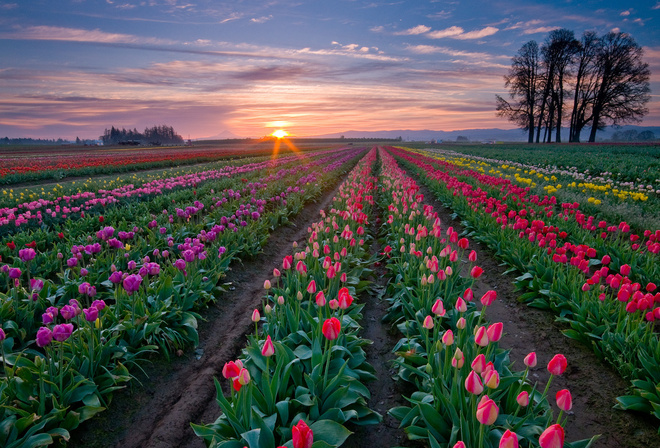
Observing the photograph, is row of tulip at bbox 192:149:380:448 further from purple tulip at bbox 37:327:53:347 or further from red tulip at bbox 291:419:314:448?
purple tulip at bbox 37:327:53:347

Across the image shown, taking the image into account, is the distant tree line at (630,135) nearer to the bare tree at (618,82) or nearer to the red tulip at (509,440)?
the bare tree at (618,82)

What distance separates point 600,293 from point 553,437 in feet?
11.4

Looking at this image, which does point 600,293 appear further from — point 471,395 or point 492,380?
point 492,380

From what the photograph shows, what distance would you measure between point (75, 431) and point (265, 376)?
1713mm

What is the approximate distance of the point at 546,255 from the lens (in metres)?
6.05

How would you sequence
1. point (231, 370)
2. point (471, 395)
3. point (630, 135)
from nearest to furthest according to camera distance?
point (231, 370), point (471, 395), point (630, 135)

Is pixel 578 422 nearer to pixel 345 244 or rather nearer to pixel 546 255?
pixel 546 255

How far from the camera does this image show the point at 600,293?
174 inches

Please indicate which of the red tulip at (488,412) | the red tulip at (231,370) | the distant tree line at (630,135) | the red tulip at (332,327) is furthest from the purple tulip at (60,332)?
the distant tree line at (630,135)

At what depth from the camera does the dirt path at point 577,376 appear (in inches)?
123

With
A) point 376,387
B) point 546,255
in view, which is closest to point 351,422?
point 376,387

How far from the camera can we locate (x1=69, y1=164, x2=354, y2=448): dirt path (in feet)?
10.5

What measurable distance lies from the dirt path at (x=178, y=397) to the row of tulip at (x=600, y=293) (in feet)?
12.3

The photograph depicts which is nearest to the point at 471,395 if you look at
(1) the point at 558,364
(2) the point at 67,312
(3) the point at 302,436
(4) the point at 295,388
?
(1) the point at 558,364
